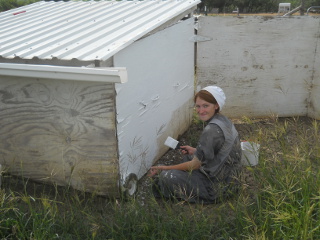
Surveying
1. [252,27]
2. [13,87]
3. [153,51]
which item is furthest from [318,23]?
[13,87]

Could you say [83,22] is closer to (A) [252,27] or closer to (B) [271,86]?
(A) [252,27]

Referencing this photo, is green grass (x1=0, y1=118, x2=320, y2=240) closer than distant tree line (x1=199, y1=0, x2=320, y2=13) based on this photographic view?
Yes

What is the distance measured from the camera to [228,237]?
2.96 metres

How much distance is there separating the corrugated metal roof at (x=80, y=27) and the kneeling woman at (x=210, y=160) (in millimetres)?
955

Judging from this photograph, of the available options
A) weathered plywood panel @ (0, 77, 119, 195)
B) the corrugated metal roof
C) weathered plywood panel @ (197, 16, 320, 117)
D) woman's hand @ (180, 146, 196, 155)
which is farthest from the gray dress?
weathered plywood panel @ (197, 16, 320, 117)

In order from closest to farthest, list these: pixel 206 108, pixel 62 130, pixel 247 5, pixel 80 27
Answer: pixel 62 130, pixel 206 108, pixel 80 27, pixel 247 5

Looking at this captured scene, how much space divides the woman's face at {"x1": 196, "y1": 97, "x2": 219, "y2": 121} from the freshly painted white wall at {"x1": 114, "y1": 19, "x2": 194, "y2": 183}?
0.62 metres

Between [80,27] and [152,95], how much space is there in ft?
3.53

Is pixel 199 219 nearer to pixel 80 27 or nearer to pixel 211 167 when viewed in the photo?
pixel 211 167

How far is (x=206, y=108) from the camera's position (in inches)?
149

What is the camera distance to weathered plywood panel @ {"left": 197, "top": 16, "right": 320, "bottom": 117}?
589cm

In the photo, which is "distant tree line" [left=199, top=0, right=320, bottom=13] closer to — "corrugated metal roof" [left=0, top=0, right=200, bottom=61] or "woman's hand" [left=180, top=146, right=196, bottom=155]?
"corrugated metal roof" [left=0, top=0, right=200, bottom=61]

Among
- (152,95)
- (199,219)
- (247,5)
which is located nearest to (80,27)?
(152,95)

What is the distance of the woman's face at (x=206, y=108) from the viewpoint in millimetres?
3779
